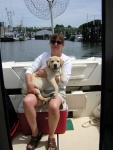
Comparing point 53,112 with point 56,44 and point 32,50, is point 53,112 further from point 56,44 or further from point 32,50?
point 32,50

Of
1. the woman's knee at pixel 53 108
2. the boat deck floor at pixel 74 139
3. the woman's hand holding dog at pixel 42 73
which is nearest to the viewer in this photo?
the woman's knee at pixel 53 108

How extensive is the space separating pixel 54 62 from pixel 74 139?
0.89m

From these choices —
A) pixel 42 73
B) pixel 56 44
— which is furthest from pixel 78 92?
pixel 56 44

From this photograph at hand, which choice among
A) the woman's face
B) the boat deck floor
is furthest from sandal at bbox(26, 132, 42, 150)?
the woman's face

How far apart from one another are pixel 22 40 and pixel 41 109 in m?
1.11

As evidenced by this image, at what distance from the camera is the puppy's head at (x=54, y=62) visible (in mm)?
2305

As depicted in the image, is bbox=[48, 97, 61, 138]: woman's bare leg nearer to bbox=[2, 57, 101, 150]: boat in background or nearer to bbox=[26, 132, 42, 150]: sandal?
bbox=[26, 132, 42, 150]: sandal

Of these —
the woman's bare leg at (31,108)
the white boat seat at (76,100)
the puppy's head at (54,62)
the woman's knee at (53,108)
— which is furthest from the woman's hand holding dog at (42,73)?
the white boat seat at (76,100)

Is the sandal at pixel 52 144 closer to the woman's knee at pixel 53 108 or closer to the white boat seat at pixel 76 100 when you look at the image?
the woman's knee at pixel 53 108

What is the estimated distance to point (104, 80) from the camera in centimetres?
108

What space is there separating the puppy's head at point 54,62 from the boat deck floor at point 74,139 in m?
0.81

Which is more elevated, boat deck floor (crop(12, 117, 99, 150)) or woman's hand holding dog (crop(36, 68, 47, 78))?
woman's hand holding dog (crop(36, 68, 47, 78))

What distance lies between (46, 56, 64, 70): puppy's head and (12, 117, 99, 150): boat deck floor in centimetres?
81

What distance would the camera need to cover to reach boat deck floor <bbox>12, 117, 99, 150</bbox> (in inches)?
90.0
